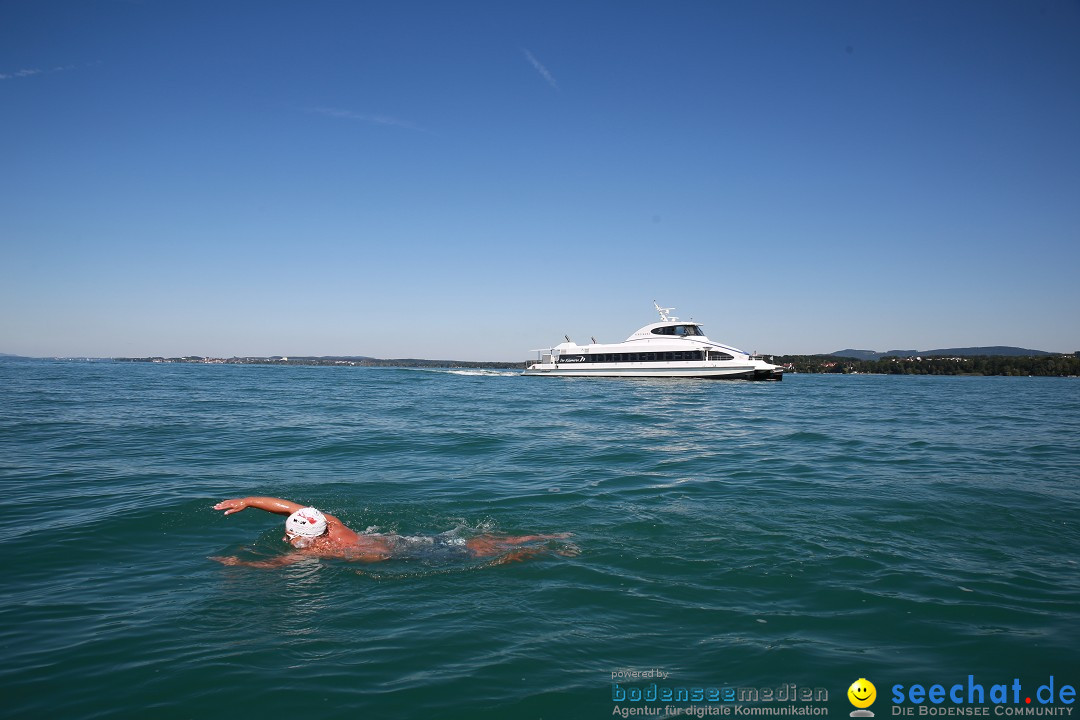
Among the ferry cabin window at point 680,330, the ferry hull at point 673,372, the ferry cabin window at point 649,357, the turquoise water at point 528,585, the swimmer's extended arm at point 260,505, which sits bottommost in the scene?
the turquoise water at point 528,585

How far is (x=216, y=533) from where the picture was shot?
307 inches

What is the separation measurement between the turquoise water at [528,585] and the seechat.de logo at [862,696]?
65 mm

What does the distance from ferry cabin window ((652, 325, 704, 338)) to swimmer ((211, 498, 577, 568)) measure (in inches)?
2255

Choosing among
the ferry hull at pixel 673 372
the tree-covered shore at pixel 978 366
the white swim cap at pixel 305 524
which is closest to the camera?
the white swim cap at pixel 305 524

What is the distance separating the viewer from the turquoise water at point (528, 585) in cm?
427

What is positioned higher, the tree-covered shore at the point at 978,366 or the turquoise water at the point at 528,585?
the tree-covered shore at the point at 978,366

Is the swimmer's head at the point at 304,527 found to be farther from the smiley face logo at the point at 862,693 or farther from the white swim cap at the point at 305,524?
the smiley face logo at the point at 862,693

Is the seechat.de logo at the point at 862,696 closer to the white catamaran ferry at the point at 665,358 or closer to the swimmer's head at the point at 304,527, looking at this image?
the swimmer's head at the point at 304,527

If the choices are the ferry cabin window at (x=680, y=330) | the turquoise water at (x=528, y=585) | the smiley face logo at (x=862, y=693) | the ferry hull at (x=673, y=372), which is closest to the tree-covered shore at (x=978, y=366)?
the ferry hull at (x=673, y=372)

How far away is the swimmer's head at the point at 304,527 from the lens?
22.6 ft

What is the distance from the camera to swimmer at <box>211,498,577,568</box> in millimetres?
6746

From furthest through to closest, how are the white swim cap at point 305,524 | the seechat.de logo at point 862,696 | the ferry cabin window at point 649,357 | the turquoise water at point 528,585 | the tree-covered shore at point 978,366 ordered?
the tree-covered shore at point 978,366, the ferry cabin window at point 649,357, the white swim cap at point 305,524, the turquoise water at point 528,585, the seechat.de logo at point 862,696

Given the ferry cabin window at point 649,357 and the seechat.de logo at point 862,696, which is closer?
the seechat.de logo at point 862,696

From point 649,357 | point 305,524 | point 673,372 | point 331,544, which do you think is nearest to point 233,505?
point 305,524
